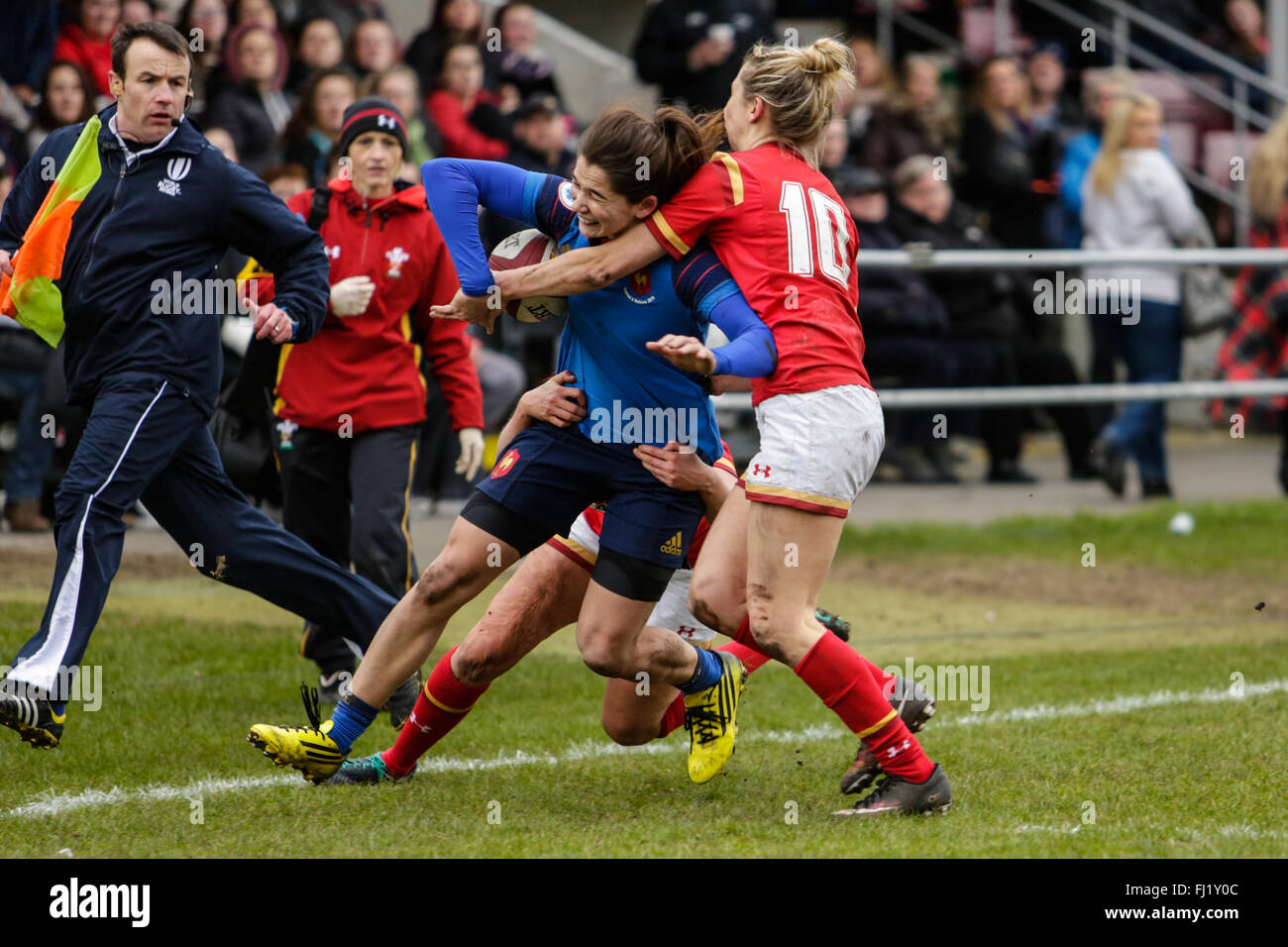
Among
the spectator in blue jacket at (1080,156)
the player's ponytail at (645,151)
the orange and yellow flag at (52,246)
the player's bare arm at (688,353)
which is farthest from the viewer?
the spectator in blue jacket at (1080,156)

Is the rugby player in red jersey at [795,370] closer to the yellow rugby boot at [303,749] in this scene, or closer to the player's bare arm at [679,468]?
the player's bare arm at [679,468]

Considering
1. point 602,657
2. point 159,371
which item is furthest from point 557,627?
point 159,371

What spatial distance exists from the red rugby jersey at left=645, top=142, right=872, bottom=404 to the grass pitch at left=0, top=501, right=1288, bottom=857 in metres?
1.30

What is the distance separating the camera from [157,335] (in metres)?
5.82

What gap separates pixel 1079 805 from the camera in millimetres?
5352

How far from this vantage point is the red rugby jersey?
16.8 ft

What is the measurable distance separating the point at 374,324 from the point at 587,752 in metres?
1.82

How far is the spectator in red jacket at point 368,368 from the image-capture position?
6809 mm

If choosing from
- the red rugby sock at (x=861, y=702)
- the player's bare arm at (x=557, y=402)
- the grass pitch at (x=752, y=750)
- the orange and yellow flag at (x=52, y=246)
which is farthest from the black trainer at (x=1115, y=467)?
the orange and yellow flag at (x=52, y=246)

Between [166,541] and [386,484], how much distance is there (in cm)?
389

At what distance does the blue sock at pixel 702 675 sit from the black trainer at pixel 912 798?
2.20 feet

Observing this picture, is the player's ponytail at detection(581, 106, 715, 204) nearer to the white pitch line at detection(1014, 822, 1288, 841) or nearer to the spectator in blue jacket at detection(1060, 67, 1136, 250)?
the white pitch line at detection(1014, 822, 1288, 841)
